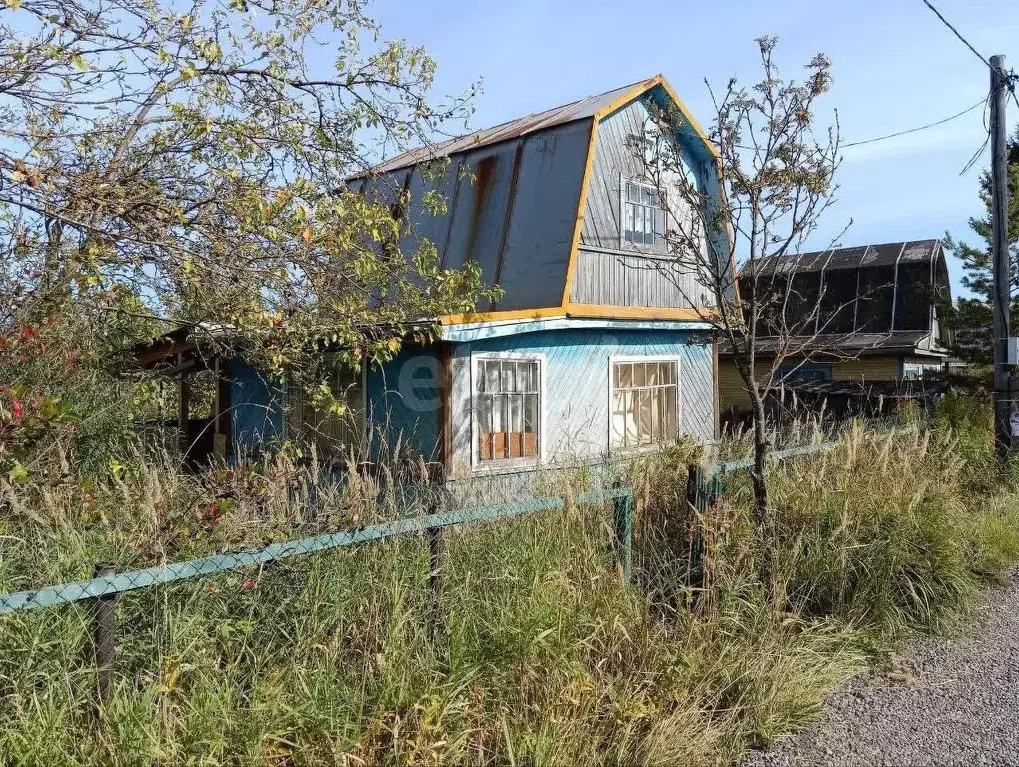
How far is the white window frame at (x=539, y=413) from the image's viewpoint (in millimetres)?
9258

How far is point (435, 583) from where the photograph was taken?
12.8 feet

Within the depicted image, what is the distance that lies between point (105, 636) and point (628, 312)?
365 inches

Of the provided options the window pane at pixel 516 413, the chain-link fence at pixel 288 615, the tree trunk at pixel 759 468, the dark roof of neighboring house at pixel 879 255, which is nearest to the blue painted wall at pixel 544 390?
the window pane at pixel 516 413

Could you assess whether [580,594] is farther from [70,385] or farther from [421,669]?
[70,385]

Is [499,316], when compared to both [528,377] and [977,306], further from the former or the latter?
[977,306]

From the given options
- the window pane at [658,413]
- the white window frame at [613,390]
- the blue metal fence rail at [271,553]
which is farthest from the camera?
the window pane at [658,413]

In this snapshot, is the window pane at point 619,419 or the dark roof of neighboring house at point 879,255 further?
the dark roof of neighboring house at point 879,255

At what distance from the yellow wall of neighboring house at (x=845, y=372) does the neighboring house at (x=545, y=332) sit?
715cm

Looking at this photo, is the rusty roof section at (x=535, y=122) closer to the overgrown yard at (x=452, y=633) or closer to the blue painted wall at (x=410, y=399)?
the blue painted wall at (x=410, y=399)

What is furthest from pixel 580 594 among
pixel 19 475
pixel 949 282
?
pixel 949 282

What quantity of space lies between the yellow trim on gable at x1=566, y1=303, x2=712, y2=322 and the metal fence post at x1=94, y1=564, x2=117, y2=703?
25.3ft

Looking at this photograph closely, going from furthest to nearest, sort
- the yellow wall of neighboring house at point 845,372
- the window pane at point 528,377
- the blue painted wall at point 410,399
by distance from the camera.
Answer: the yellow wall of neighboring house at point 845,372
the window pane at point 528,377
the blue painted wall at point 410,399

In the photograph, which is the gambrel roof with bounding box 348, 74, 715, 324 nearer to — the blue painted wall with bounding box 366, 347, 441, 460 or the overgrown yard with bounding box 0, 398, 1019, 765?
the blue painted wall with bounding box 366, 347, 441, 460

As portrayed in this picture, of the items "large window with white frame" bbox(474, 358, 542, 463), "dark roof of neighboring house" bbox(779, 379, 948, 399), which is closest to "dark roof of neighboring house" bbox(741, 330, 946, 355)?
"dark roof of neighboring house" bbox(779, 379, 948, 399)
